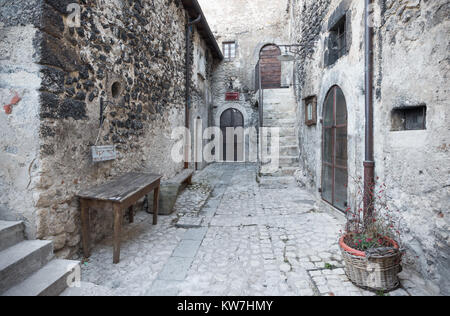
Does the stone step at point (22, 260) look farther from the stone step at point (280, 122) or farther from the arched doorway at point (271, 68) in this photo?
the arched doorway at point (271, 68)

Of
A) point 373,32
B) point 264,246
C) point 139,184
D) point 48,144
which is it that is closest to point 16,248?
point 48,144

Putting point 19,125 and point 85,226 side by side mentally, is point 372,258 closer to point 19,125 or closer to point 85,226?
point 85,226

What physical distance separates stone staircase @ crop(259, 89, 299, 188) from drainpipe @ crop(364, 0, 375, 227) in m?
3.47

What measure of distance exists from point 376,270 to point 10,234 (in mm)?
3127

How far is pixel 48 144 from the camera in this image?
2400mm

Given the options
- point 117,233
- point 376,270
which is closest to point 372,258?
point 376,270

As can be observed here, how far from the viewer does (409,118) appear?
268 cm

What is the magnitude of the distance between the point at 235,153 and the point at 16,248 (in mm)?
9951

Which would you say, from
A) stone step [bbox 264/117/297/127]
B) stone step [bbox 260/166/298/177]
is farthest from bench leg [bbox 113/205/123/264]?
stone step [bbox 264/117/297/127]

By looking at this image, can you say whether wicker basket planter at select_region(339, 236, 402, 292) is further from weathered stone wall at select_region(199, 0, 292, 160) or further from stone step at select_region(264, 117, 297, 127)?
weathered stone wall at select_region(199, 0, 292, 160)

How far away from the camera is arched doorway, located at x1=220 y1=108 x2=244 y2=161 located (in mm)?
11617

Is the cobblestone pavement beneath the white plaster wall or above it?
beneath
